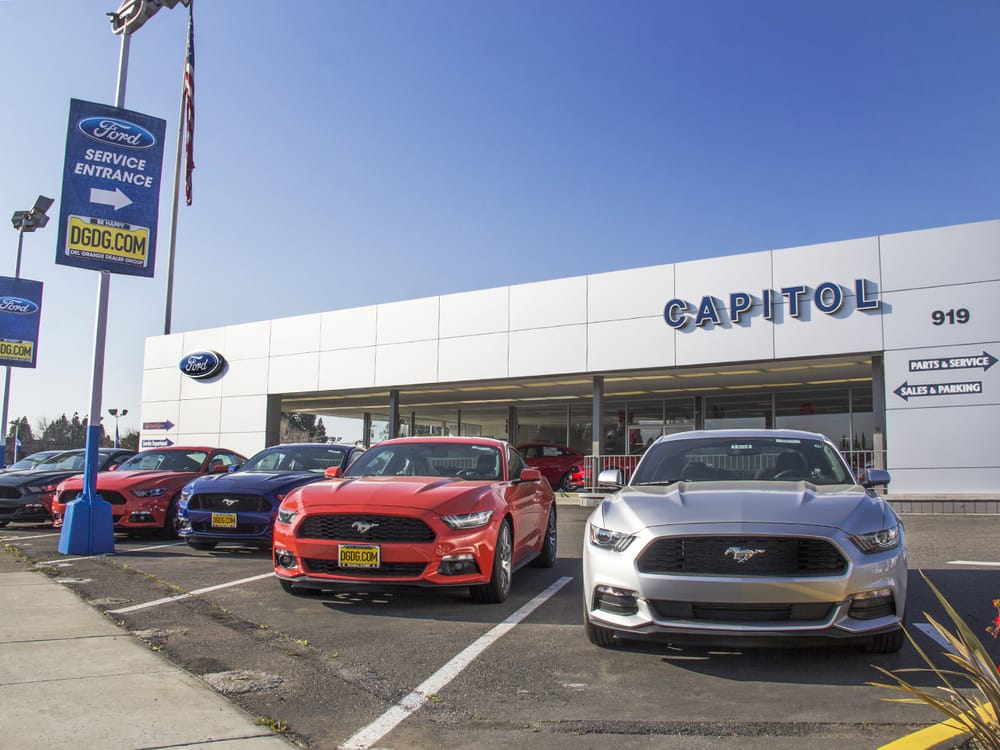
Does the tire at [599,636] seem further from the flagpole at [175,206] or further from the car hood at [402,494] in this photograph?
the flagpole at [175,206]

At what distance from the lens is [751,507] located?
477 centimetres

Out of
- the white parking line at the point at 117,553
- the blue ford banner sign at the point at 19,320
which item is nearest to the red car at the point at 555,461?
the white parking line at the point at 117,553

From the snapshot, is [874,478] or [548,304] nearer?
[874,478]

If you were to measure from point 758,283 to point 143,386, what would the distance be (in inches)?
993

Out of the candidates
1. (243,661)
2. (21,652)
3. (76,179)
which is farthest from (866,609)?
(76,179)

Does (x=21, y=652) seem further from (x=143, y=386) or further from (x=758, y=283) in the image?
(x=143, y=386)

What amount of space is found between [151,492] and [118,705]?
327 inches

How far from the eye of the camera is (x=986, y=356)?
16.8 m

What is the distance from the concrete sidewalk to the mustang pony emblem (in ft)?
8.23

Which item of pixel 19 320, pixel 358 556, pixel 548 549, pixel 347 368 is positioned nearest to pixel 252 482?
pixel 548 549

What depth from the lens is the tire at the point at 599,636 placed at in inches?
197

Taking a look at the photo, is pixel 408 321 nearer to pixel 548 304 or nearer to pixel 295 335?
pixel 548 304

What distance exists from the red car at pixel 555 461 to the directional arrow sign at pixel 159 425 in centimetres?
1567

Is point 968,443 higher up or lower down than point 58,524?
higher up
